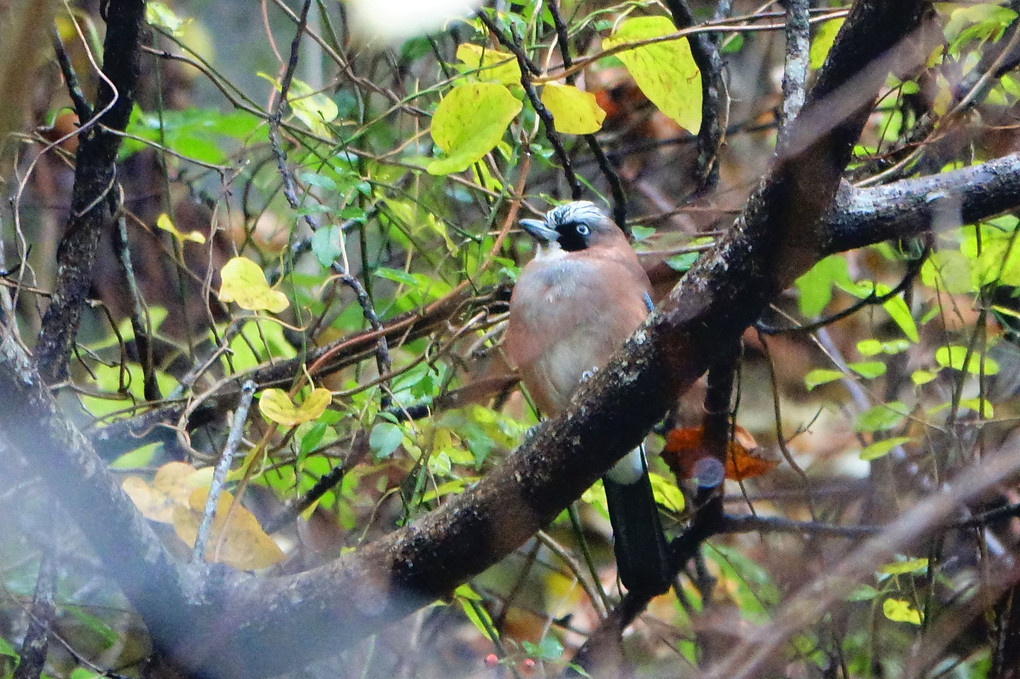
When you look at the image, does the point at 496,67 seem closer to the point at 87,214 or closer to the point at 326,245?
the point at 326,245

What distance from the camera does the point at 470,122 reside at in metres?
2.17

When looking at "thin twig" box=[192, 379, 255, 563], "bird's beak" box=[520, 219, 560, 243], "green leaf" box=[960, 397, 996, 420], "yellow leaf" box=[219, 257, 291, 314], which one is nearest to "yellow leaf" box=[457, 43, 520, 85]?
"bird's beak" box=[520, 219, 560, 243]

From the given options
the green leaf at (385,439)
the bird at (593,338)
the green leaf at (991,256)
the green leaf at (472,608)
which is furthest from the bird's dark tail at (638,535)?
the green leaf at (991,256)

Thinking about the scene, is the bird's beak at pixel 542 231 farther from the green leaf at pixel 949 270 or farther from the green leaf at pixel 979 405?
the green leaf at pixel 979 405

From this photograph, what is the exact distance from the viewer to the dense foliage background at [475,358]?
1.95 metres

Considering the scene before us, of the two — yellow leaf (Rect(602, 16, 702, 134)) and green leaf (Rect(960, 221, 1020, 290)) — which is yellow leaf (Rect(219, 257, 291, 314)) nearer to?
yellow leaf (Rect(602, 16, 702, 134))

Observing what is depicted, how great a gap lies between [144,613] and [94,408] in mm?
1073

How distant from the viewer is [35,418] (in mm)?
1827

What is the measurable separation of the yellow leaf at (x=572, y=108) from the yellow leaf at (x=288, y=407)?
94cm

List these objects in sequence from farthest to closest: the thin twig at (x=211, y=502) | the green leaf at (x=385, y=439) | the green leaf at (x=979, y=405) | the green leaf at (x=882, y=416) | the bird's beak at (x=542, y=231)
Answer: the bird's beak at (x=542, y=231) < the green leaf at (x=882, y=416) < the green leaf at (x=979, y=405) < the green leaf at (x=385, y=439) < the thin twig at (x=211, y=502)

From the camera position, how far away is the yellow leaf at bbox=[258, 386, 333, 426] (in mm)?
2117

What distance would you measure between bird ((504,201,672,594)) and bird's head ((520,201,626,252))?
5cm

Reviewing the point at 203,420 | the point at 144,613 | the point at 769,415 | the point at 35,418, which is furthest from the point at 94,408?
the point at 769,415

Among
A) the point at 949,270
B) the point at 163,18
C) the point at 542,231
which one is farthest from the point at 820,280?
the point at 163,18
